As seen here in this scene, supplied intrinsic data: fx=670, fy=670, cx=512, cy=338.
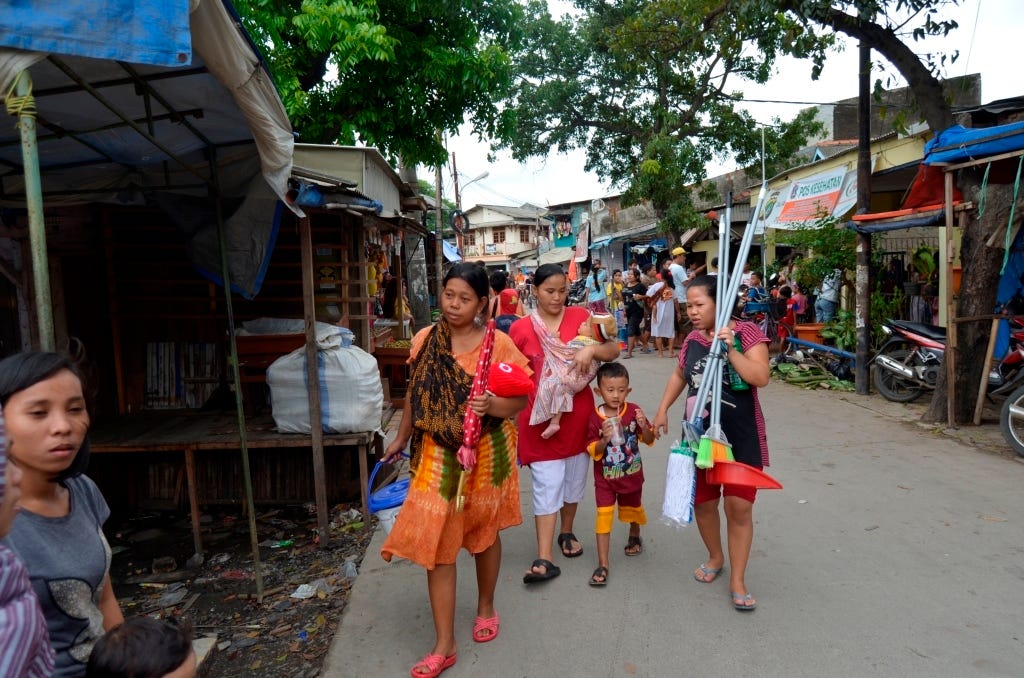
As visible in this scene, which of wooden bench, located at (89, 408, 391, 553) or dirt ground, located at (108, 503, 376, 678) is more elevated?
wooden bench, located at (89, 408, 391, 553)

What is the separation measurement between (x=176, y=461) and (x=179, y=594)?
4.95 feet

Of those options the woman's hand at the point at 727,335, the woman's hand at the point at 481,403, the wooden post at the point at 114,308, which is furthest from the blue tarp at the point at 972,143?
the wooden post at the point at 114,308

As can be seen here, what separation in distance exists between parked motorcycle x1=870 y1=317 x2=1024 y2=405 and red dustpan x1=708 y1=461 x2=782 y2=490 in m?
4.60

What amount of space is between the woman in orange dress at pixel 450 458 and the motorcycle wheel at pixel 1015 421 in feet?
16.2

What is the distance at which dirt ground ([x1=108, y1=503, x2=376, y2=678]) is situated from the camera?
3596 millimetres

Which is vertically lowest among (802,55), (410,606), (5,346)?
(410,606)

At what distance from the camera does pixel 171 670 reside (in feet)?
5.49

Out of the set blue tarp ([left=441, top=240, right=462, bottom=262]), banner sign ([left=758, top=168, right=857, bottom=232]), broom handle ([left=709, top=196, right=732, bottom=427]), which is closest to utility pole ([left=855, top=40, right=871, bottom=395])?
banner sign ([left=758, top=168, right=857, bottom=232])

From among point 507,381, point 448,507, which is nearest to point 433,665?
point 448,507

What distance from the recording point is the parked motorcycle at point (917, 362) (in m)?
6.65

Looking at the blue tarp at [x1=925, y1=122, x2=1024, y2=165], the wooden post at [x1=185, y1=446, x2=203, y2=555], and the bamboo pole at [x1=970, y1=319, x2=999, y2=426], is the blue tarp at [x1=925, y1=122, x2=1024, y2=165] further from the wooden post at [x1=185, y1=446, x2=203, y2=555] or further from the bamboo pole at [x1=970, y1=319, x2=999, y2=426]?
the wooden post at [x1=185, y1=446, x2=203, y2=555]

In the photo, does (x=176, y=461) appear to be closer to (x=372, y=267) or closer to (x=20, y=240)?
(x=20, y=240)

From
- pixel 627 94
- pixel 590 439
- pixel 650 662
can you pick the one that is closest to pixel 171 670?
pixel 650 662

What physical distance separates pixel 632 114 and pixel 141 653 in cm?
2119
